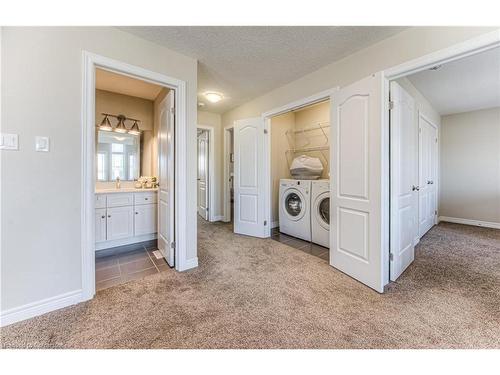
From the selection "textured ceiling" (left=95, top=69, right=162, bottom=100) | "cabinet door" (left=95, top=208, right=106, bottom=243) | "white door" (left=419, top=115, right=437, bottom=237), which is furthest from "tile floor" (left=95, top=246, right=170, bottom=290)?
"white door" (left=419, top=115, right=437, bottom=237)

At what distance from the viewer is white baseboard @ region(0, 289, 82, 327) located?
1.40m

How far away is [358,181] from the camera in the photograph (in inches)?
79.3

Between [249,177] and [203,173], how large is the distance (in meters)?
1.85

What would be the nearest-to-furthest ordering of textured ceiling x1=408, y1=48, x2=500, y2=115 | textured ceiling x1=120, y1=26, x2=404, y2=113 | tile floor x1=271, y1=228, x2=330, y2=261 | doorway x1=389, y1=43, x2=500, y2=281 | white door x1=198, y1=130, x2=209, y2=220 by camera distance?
textured ceiling x1=120, y1=26, x2=404, y2=113 → doorway x1=389, y1=43, x2=500, y2=281 → textured ceiling x1=408, y1=48, x2=500, y2=115 → tile floor x1=271, y1=228, x2=330, y2=261 → white door x1=198, y1=130, x2=209, y2=220

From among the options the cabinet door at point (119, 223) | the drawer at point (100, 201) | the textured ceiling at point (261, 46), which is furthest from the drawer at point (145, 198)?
the textured ceiling at point (261, 46)

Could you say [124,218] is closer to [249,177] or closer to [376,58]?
[249,177]

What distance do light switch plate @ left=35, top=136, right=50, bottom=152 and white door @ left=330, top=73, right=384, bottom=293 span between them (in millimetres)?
2522

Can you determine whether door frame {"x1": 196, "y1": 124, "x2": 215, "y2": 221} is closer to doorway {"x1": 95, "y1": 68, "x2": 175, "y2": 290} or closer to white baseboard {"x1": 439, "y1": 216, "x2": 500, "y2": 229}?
doorway {"x1": 95, "y1": 68, "x2": 175, "y2": 290}

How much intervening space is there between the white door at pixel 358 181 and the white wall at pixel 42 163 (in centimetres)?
230


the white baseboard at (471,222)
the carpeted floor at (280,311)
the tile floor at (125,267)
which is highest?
the white baseboard at (471,222)

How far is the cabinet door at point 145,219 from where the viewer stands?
2992 mm

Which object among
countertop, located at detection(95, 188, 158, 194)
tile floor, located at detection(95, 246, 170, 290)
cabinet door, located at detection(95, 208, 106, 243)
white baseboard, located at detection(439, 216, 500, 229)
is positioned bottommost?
tile floor, located at detection(95, 246, 170, 290)

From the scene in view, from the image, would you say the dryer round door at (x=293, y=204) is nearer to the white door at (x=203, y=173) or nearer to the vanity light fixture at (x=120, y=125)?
the white door at (x=203, y=173)
